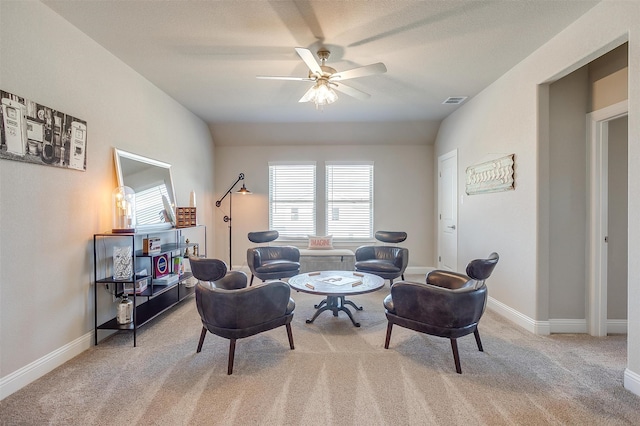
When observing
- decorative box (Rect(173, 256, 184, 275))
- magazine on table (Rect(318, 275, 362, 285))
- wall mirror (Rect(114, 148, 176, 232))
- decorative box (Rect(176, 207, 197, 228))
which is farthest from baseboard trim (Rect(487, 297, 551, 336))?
wall mirror (Rect(114, 148, 176, 232))

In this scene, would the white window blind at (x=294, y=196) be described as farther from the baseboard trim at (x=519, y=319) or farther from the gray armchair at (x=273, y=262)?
the baseboard trim at (x=519, y=319)

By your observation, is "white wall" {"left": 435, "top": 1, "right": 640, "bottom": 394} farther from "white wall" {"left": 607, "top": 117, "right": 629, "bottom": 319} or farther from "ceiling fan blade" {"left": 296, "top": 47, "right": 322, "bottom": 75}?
"ceiling fan blade" {"left": 296, "top": 47, "right": 322, "bottom": 75}

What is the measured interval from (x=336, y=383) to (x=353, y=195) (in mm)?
4204

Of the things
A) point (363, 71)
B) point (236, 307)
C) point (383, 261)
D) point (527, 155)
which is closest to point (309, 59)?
point (363, 71)

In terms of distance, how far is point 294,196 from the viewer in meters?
6.02

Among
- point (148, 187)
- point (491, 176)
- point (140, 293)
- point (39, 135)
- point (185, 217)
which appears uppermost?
point (39, 135)

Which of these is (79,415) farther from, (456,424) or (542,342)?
(542,342)

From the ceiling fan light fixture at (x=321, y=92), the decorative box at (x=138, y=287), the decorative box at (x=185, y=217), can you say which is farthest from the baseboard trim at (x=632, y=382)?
the decorative box at (x=185, y=217)

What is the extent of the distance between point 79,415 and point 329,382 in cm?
164

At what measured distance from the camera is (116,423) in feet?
5.75

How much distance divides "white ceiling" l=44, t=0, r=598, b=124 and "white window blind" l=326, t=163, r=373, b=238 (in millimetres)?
2089

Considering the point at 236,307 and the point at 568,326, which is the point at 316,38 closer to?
the point at 236,307

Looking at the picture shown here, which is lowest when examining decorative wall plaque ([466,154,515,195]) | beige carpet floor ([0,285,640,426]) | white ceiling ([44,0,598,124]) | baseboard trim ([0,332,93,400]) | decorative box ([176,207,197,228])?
beige carpet floor ([0,285,640,426])

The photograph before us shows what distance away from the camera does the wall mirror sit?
127 inches
